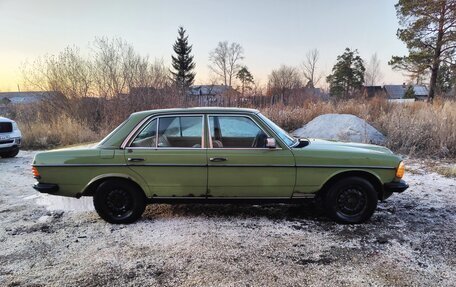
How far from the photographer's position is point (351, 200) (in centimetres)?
423

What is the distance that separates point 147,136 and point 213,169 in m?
1.01

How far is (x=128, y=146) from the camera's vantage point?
423cm

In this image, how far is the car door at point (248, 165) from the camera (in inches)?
163

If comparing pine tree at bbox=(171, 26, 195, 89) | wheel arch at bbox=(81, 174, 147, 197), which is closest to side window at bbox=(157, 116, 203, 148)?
wheel arch at bbox=(81, 174, 147, 197)

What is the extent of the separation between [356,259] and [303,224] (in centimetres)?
99

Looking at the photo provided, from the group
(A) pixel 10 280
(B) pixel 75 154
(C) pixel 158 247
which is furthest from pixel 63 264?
(B) pixel 75 154

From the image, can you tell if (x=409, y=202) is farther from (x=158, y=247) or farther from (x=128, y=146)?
(x=128, y=146)

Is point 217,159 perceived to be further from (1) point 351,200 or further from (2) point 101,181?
(1) point 351,200

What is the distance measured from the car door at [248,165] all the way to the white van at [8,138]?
7660 millimetres

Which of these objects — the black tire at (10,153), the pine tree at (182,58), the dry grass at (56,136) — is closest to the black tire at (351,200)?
the black tire at (10,153)

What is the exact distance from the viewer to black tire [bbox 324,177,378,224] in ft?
13.6

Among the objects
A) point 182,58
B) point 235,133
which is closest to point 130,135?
point 235,133

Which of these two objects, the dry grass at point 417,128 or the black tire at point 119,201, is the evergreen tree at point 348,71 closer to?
the dry grass at point 417,128

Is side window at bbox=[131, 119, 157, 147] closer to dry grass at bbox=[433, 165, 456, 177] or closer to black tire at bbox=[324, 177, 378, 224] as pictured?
black tire at bbox=[324, 177, 378, 224]
